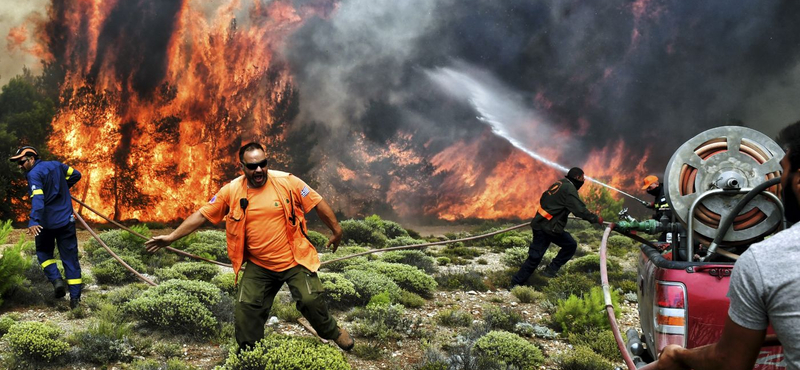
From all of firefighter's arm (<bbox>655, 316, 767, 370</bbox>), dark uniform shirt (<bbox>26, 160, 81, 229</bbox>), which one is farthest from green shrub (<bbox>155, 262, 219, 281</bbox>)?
firefighter's arm (<bbox>655, 316, 767, 370</bbox>)

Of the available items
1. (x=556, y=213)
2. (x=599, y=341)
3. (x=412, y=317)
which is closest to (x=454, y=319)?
(x=412, y=317)

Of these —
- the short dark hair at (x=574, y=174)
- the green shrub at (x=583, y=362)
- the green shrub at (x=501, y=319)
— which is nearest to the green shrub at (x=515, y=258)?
the short dark hair at (x=574, y=174)

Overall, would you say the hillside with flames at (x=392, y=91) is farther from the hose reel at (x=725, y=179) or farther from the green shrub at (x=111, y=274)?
the hose reel at (x=725, y=179)

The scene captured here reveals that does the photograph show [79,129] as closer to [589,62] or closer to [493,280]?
[493,280]

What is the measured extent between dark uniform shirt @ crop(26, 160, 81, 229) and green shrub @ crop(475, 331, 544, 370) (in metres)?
5.79

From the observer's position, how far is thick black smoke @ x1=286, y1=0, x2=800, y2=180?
117 feet

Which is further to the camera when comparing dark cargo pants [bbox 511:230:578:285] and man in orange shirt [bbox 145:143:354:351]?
dark cargo pants [bbox 511:230:578:285]

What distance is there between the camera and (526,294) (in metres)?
8.48

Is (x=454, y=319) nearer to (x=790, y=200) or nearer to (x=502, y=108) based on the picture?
(x=790, y=200)

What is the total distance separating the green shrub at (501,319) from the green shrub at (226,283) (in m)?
3.96

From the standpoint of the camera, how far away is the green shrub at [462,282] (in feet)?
31.1

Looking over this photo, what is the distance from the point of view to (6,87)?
2291cm

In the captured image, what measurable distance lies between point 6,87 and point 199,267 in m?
21.0

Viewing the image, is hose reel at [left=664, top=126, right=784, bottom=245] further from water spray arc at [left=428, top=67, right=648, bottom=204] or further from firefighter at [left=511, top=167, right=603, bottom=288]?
water spray arc at [left=428, top=67, right=648, bottom=204]
